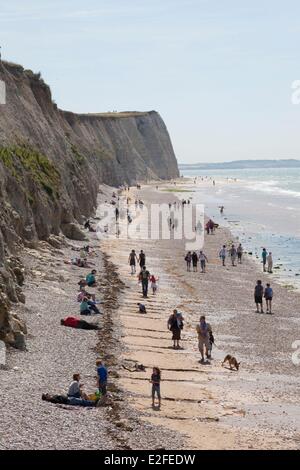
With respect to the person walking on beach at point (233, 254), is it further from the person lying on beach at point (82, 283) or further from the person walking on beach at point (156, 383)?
the person walking on beach at point (156, 383)

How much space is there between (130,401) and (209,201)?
94.5m

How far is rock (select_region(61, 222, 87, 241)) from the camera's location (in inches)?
1896

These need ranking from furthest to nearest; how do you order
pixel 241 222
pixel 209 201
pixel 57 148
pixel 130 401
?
pixel 209 201 < pixel 241 222 < pixel 57 148 < pixel 130 401

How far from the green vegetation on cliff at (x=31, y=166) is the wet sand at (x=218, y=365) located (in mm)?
7402

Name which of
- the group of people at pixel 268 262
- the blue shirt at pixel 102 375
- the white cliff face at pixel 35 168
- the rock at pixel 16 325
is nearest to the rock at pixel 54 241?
the white cliff face at pixel 35 168

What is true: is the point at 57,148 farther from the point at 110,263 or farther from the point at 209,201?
the point at 209,201

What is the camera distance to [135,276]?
3997cm

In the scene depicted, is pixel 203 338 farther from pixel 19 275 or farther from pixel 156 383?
pixel 19 275

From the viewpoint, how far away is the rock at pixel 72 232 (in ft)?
158

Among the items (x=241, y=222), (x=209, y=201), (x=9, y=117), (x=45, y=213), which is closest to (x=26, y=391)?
(x=45, y=213)

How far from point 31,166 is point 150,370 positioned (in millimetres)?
25489
